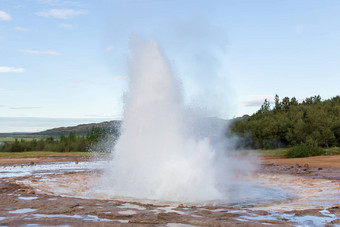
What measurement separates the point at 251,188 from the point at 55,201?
8783 millimetres

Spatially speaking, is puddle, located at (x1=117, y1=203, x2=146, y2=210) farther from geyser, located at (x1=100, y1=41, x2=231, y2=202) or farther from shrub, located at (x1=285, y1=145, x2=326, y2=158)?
shrub, located at (x1=285, y1=145, x2=326, y2=158)

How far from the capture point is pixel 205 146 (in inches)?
649

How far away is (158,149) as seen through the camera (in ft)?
53.4

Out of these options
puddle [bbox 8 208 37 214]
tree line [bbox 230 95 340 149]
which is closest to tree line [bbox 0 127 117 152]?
tree line [bbox 230 95 340 149]

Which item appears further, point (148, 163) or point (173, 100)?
point (173, 100)

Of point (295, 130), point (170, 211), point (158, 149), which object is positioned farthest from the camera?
point (295, 130)

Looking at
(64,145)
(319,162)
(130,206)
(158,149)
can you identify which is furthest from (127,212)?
(64,145)

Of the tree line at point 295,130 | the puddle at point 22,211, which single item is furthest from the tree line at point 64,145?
the puddle at point 22,211

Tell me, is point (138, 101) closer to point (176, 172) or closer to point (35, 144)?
point (176, 172)

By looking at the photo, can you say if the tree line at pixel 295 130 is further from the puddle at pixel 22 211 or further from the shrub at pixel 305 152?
the puddle at pixel 22 211

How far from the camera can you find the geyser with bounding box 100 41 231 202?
1480cm

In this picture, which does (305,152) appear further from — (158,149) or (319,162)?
(158,149)

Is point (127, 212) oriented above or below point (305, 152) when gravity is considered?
below

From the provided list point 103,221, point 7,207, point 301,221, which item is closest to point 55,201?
point 7,207
